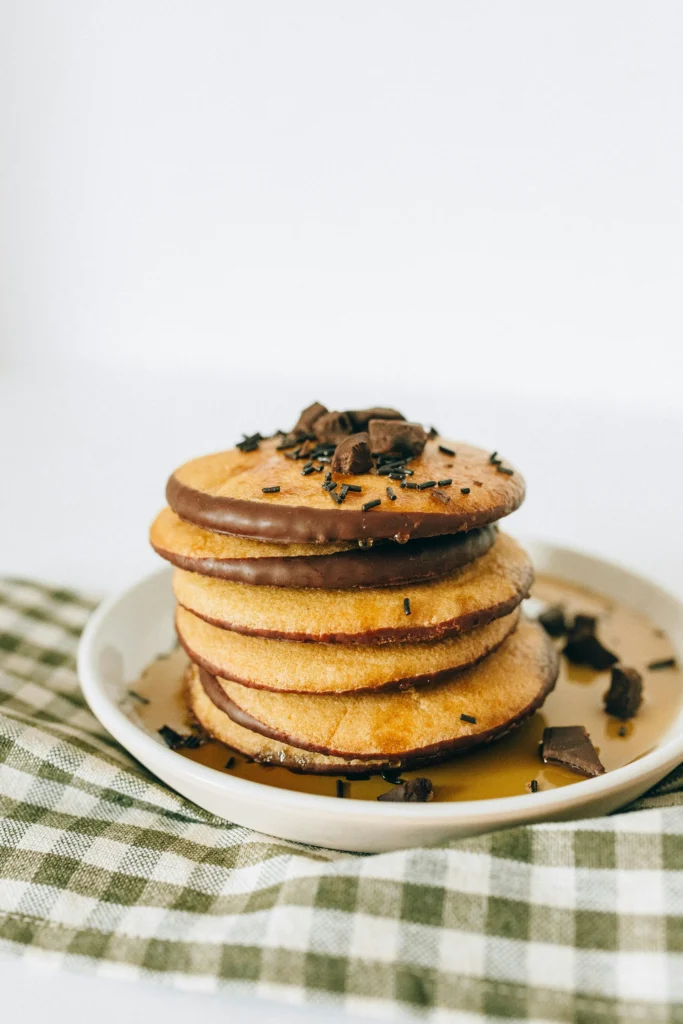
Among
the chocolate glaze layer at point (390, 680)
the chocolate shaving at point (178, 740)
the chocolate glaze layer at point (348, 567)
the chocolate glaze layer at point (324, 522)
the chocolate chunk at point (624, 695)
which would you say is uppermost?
the chocolate glaze layer at point (324, 522)

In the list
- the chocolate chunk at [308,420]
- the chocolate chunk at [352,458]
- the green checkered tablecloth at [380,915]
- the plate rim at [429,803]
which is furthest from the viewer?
the chocolate chunk at [308,420]

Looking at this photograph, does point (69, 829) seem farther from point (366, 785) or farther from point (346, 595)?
point (346, 595)

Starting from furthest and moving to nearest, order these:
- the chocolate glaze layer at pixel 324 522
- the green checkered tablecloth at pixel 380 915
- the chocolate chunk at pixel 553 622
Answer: the chocolate chunk at pixel 553 622 → the chocolate glaze layer at pixel 324 522 → the green checkered tablecloth at pixel 380 915

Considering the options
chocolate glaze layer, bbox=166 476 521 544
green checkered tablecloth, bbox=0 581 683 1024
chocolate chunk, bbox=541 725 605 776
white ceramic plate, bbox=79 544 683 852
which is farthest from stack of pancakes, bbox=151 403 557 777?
green checkered tablecloth, bbox=0 581 683 1024

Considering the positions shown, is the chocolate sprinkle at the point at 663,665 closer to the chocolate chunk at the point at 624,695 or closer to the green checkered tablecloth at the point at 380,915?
the chocolate chunk at the point at 624,695

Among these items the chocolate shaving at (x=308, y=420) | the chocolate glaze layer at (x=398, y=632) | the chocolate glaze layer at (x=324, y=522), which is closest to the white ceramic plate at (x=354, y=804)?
the chocolate glaze layer at (x=398, y=632)

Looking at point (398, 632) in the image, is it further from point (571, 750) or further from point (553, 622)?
point (553, 622)

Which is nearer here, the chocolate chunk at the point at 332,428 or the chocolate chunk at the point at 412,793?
the chocolate chunk at the point at 412,793

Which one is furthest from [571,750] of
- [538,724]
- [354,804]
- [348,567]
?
[348,567]

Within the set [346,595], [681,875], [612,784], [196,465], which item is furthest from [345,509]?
[681,875]
